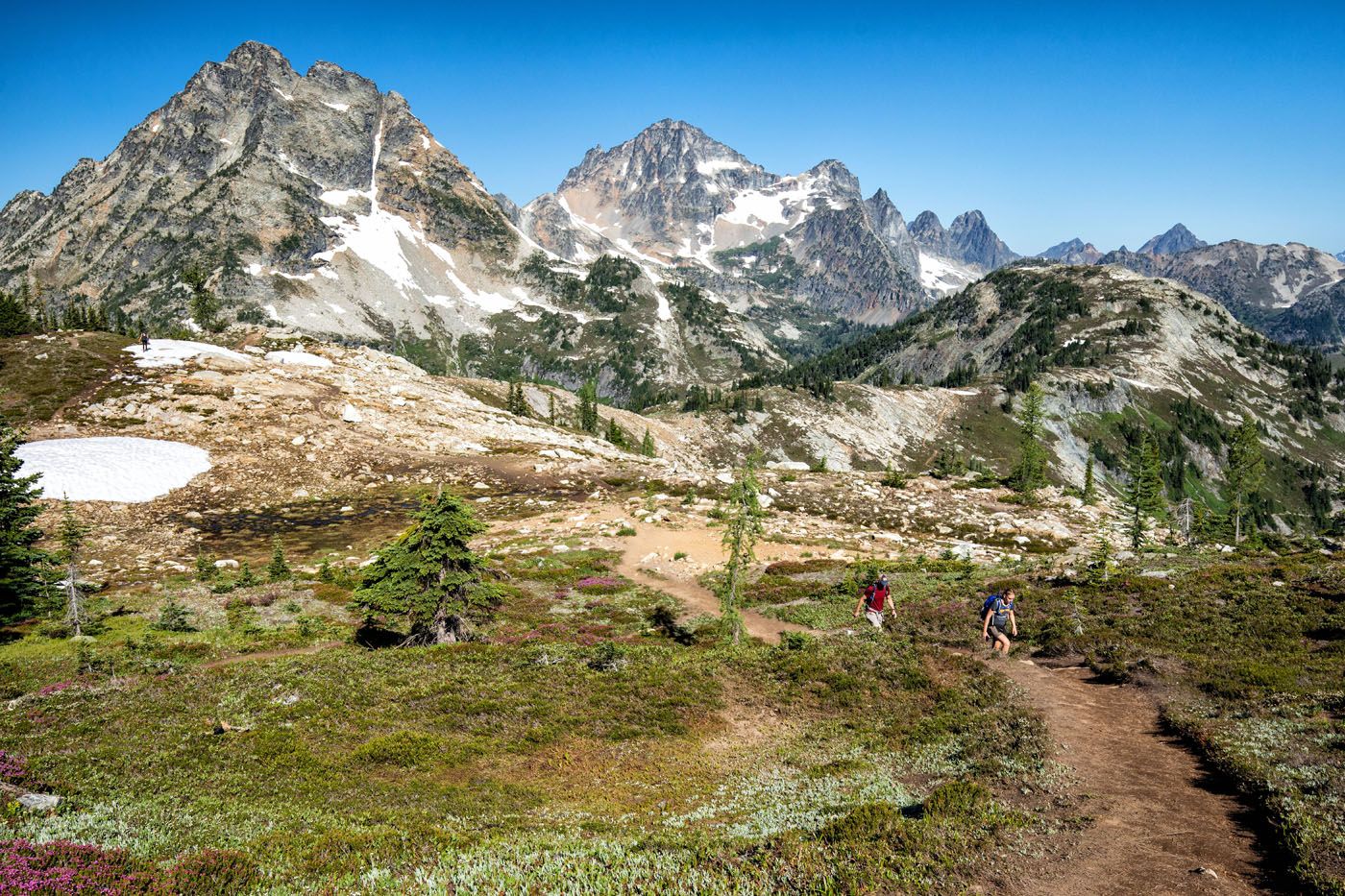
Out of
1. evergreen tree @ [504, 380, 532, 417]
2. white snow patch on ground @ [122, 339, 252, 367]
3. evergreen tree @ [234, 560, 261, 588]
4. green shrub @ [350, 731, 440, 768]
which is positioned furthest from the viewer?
evergreen tree @ [504, 380, 532, 417]

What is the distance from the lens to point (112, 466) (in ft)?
183

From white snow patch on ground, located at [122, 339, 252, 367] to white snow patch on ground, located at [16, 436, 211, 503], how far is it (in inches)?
998

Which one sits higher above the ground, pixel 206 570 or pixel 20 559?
pixel 20 559

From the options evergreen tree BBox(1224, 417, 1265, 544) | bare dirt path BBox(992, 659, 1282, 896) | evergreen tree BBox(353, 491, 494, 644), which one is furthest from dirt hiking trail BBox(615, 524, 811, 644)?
Result: evergreen tree BBox(1224, 417, 1265, 544)

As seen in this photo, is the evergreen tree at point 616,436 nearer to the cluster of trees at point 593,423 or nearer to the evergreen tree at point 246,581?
the cluster of trees at point 593,423

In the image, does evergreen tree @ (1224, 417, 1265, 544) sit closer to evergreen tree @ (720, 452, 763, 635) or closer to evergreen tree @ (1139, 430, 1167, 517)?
evergreen tree @ (1139, 430, 1167, 517)

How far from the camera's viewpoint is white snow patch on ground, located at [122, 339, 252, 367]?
3238 inches

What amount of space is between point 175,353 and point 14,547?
69.6 metres

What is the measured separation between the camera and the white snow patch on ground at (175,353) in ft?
270

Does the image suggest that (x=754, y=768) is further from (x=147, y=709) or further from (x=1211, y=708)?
(x=147, y=709)

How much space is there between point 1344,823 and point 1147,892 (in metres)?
4.34

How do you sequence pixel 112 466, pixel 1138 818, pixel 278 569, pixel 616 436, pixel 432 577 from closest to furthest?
pixel 1138 818 < pixel 432 577 < pixel 278 569 < pixel 112 466 < pixel 616 436

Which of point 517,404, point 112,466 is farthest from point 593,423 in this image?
point 112,466

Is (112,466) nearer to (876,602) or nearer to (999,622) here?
(876,602)
